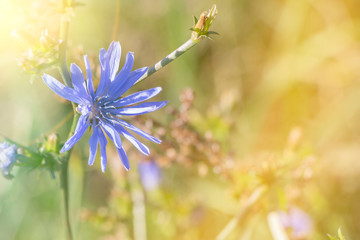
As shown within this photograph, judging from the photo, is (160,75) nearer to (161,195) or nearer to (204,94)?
(204,94)

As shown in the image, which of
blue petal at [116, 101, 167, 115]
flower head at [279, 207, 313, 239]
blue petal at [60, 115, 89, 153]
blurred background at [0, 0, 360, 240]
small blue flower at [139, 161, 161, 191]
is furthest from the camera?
small blue flower at [139, 161, 161, 191]

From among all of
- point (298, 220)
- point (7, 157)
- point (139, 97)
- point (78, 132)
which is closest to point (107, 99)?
point (139, 97)

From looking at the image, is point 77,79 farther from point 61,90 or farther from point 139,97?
point 139,97

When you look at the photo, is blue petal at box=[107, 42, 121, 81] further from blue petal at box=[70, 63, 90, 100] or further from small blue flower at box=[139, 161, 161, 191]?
small blue flower at box=[139, 161, 161, 191]

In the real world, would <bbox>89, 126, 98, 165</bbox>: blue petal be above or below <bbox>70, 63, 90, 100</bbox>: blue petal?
below

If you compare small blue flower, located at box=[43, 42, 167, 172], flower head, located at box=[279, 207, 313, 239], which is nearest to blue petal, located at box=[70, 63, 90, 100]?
small blue flower, located at box=[43, 42, 167, 172]

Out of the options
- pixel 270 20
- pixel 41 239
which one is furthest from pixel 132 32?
pixel 41 239

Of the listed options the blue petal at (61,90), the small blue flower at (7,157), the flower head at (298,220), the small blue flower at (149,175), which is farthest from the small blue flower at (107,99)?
the flower head at (298,220)
